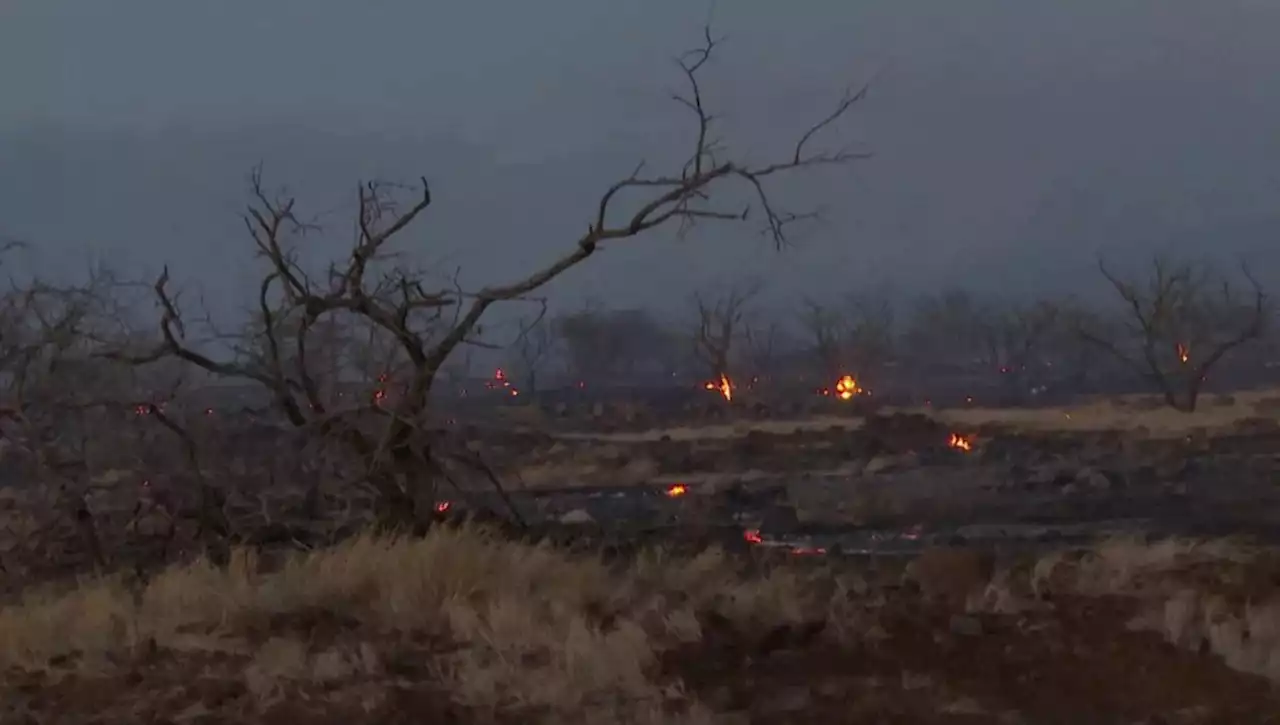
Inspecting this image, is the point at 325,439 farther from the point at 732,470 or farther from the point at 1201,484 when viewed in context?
the point at 732,470

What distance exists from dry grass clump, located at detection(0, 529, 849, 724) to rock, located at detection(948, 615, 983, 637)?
0.84m

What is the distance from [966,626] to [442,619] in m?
3.08

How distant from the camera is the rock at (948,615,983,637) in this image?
27.9 feet

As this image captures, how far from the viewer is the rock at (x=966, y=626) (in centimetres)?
852

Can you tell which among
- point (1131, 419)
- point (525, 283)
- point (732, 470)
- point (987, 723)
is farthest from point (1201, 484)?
point (1131, 419)

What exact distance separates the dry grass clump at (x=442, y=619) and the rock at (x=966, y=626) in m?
0.84

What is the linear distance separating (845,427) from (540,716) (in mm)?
40223

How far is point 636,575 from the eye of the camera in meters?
10.2

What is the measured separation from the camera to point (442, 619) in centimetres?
857

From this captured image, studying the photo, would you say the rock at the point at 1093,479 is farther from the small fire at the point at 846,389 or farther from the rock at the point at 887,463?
the small fire at the point at 846,389

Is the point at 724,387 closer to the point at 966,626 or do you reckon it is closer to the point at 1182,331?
the point at 1182,331

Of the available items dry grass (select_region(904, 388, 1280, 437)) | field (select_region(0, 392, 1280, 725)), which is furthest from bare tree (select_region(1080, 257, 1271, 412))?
field (select_region(0, 392, 1280, 725))

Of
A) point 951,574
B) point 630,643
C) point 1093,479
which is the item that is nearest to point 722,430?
point 1093,479

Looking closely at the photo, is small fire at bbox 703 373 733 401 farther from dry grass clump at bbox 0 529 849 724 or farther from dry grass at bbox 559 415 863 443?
dry grass clump at bbox 0 529 849 724
